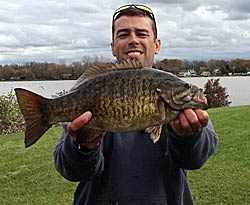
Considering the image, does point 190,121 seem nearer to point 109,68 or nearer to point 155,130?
point 155,130

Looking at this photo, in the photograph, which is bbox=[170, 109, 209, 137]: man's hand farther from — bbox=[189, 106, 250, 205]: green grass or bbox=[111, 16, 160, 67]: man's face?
bbox=[189, 106, 250, 205]: green grass

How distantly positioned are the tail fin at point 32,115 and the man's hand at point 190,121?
3.31 ft

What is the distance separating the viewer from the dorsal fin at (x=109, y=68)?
2916 mm

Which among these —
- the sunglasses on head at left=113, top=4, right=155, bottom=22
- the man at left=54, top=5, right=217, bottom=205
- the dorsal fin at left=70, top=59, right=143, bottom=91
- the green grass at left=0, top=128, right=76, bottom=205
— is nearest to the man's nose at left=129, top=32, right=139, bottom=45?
the man at left=54, top=5, right=217, bottom=205

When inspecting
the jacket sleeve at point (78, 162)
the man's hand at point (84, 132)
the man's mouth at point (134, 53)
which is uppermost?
the man's mouth at point (134, 53)

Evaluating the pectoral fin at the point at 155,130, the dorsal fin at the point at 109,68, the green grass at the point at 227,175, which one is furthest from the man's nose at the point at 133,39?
the green grass at the point at 227,175

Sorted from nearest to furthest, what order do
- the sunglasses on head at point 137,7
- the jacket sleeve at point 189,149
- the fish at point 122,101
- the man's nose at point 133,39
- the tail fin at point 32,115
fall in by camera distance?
the fish at point 122,101 < the tail fin at point 32,115 < the jacket sleeve at point 189,149 < the man's nose at point 133,39 < the sunglasses on head at point 137,7

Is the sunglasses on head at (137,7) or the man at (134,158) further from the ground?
the sunglasses on head at (137,7)

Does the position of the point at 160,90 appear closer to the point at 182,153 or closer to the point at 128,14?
the point at 182,153

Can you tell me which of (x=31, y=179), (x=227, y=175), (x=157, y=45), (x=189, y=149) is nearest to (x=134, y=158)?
(x=189, y=149)

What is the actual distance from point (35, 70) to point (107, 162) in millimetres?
15180

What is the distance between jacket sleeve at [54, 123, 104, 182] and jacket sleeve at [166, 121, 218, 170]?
0.60 m

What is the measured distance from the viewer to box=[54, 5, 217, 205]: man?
315 cm

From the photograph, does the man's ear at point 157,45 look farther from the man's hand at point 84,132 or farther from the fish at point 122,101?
the man's hand at point 84,132
